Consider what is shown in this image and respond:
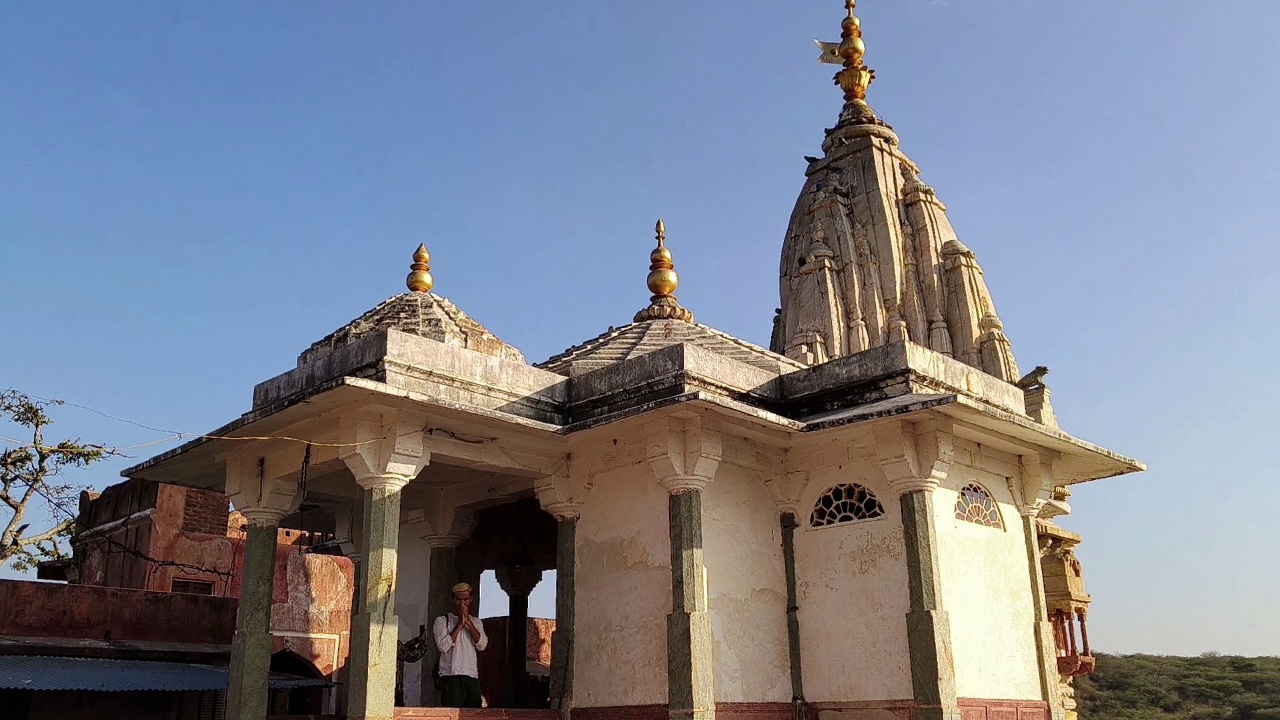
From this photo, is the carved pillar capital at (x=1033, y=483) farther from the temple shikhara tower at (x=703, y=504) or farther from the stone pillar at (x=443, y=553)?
the stone pillar at (x=443, y=553)

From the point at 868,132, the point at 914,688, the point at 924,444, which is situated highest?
the point at 868,132

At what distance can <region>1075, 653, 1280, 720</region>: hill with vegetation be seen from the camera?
44969mm

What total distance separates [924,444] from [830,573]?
1606mm

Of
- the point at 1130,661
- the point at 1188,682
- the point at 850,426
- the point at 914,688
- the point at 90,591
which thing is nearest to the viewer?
the point at 914,688

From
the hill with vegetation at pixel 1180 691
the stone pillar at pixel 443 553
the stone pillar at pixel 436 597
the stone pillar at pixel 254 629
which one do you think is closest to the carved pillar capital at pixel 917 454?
the stone pillar at pixel 443 553

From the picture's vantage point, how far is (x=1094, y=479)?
41.1ft

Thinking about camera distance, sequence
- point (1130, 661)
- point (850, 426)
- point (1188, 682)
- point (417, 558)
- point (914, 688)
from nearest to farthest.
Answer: point (914, 688) → point (850, 426) → point (417, 558) → point (1188, 682) → point (1130, 661)

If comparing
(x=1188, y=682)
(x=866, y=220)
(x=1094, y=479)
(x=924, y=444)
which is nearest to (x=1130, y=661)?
(x=1188, y=682)

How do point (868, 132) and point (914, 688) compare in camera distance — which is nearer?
point (914, 688)

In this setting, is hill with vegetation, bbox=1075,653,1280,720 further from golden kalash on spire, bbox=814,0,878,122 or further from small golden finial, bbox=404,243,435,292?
small golden finial, bbox=404,243,435,292

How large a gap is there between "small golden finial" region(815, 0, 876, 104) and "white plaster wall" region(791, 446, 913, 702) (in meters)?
24.4

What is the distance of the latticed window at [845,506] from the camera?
417 inches

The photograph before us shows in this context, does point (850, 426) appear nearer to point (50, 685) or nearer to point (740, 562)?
point (740, 562)

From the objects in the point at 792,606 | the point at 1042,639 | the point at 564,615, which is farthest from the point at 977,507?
the point at 564,615
